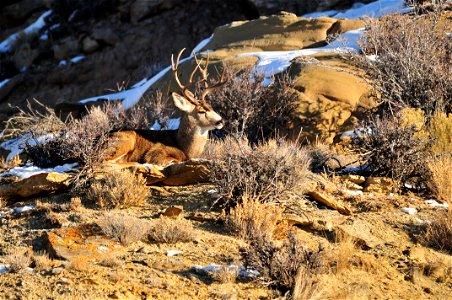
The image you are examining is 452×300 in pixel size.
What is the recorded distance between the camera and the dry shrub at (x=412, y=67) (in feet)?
45.8

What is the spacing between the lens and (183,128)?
538 inches

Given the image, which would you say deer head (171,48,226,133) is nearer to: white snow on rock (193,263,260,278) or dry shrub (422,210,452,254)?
dry shrub (422,210,452,254)

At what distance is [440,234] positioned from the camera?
9789 millimetres

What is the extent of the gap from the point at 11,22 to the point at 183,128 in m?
25.2

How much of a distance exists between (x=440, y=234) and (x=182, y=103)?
5.53 metres

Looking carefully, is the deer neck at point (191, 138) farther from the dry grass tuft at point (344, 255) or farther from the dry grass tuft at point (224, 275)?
the dry grass tuft at point (224, 275)

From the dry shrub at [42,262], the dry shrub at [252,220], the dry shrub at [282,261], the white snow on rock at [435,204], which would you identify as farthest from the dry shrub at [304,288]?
the white snow on rock at [435,204]

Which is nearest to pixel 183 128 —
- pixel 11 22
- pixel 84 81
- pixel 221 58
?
pixel 221 58

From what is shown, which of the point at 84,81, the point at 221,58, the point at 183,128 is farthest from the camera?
the point at 84,81

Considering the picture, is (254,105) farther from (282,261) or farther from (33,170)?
(282,261)

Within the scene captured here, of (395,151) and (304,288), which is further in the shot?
(395,151)

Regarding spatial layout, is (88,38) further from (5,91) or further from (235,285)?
(235,285)

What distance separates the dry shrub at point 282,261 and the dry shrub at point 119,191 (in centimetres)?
267

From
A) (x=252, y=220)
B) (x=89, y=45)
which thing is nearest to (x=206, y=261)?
(x=252, y=220)
